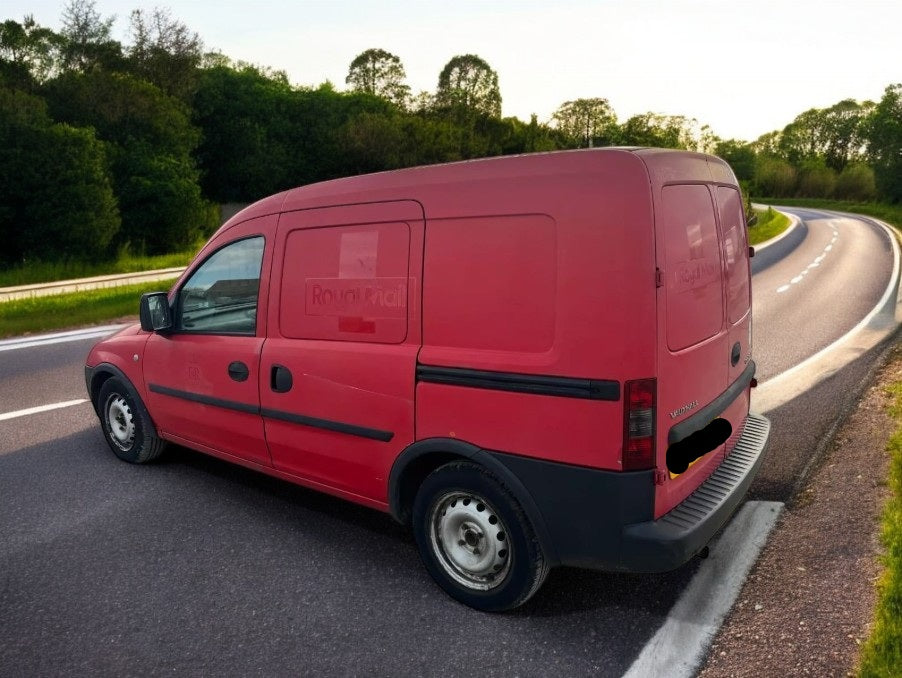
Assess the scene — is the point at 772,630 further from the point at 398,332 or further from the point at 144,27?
the point at 144,27

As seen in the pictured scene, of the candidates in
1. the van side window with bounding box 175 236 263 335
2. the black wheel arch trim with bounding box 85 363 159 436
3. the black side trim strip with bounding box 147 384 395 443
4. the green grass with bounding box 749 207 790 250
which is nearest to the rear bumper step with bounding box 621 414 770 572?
the black side trim strip with bounding box 147 384 395 443

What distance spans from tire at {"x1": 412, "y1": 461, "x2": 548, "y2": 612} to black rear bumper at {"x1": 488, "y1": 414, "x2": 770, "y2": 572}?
0.44 ft

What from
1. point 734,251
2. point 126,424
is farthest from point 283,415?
point 734,251

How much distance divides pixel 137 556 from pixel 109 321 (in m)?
9.83

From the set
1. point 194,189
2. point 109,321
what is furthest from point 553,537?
point 194,189

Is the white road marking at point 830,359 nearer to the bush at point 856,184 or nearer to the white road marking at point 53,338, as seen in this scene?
the white road marking at point 53,338

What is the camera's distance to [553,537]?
10.3ft

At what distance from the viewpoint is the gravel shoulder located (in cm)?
296

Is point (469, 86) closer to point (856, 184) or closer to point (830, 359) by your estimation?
point (856, 184)

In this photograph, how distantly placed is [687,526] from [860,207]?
67.0m

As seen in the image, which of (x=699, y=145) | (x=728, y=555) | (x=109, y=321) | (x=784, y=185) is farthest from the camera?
(x=699, y=145)

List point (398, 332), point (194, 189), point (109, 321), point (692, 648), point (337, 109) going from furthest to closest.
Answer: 1. point (337, 109)
2. point (194, 189)
3. point (109, 321)
4. point (398, 332)
5. point (692, 648)

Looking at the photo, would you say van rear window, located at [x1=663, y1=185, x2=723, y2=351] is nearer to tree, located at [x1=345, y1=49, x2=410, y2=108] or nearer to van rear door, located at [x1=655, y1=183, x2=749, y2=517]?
van rear door, located at [x1=655, y1=183, x2=749, y2=517]

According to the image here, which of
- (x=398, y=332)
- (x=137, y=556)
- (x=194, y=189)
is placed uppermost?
(x=194, y=189)
